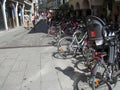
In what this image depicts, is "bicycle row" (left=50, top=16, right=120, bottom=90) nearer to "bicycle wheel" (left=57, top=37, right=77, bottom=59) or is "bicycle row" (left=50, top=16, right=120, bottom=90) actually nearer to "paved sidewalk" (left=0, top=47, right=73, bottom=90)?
"paved sidewalk" (left=0, top=47, right=73, bottom=90)

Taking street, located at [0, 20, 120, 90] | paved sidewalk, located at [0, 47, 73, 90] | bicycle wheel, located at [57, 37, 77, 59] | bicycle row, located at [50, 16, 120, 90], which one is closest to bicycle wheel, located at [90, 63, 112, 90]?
bicycle row, located at [50, 16, 120, 90]

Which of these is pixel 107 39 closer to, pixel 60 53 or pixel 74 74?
pixel 74 74

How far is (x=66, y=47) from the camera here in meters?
7.54

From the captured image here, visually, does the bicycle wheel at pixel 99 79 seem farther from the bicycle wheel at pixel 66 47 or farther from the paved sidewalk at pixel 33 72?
the bicycle wheel at pixel 66 47

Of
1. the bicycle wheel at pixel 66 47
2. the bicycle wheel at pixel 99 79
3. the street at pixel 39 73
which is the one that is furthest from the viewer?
the bicycle wheel at pixel 66 47

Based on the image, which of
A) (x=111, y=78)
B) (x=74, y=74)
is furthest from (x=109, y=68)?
(x=74, y=74)

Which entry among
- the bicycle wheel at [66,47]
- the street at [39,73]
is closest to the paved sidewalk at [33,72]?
the street at [39,73]

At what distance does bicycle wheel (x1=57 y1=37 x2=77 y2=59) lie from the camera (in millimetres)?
7195

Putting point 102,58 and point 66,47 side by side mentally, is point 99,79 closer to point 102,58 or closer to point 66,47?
point 102,58

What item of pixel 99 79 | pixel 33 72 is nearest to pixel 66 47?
pixel 33 72

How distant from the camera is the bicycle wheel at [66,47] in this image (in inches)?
283

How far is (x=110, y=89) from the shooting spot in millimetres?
4141

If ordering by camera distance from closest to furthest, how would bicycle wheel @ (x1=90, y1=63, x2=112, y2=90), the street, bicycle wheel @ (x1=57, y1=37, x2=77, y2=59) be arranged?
bicycle wheel @ (x1=90, y1=63, x2=112, y2=90)
the street
bicycle wheel @ (x1=57, y1=37, x2=77, y2=59)

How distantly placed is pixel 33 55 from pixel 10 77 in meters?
2.48
